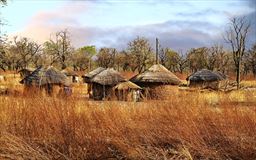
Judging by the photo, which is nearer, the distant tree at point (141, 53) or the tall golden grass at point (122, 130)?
the tall golden grass at point (122, 130)

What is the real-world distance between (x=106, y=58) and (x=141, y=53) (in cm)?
1540

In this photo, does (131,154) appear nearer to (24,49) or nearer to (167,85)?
(167,85)

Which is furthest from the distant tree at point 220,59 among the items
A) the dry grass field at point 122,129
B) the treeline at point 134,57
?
the dry grass field at point 122,129

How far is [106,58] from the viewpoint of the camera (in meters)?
92.1

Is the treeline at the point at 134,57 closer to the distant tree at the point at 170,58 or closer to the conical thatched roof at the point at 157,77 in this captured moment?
the distant tree at the point at 170,58

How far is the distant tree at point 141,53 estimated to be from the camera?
77.4m

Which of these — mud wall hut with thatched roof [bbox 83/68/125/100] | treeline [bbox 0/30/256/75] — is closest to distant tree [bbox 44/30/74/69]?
treeline [bbox 0/30/256/75]

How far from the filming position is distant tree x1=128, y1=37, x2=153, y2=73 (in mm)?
77438

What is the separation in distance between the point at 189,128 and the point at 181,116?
38 cm

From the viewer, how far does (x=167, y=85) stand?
3497 centimetres

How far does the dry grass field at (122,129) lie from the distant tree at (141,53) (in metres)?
68.8

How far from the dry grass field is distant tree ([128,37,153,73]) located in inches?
2711

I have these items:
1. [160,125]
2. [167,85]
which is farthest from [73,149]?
[167,85]

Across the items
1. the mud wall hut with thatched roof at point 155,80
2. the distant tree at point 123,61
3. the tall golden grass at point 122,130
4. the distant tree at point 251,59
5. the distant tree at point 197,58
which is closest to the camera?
the tall golden grass at point 122,130
